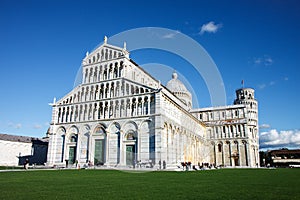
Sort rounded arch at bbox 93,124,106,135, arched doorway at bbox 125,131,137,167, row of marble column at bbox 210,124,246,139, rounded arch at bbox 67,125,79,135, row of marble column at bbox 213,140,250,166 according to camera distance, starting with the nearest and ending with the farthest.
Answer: arched doorway at bbox 125,131,137,167 < rounded arch at bbox 93,124,106,135 < rounded arch at bbox 67,125,79,135 < row of marble column at bbox 213,140,250,166 < row of marble column at bbox 210,124,246,139

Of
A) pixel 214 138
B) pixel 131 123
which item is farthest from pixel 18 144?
pixel 214 138

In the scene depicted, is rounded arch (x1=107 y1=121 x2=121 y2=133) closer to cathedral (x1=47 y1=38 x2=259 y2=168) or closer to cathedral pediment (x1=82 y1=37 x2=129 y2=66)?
cathedral (x1=47 y1=38 x2=259 y2=168)

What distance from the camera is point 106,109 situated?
3991 cm

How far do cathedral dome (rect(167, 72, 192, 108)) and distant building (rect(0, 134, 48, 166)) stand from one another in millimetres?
37456

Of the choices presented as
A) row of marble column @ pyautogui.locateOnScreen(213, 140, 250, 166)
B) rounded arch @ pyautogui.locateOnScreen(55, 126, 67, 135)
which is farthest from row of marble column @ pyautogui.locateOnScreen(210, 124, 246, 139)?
rounded arch @ pyautogui.locateOnScreen(55, 126, 67, 135)

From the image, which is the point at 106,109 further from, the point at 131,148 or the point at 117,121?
the point at 131,148

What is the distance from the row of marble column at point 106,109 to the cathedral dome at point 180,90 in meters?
34.3

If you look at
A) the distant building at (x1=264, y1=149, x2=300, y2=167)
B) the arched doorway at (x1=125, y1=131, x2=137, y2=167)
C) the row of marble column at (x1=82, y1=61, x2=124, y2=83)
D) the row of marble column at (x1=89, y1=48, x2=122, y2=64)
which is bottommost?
the distant building at (x1=264, y1=149, x2=300, y2=167)

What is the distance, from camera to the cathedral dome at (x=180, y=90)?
233 ft

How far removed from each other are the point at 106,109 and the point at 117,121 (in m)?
3.30

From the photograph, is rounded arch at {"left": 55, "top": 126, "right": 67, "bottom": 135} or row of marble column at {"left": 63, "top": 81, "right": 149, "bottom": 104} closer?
row of marble column at {"left": 63, "top": 81, "right": 149, "bottom": 104}

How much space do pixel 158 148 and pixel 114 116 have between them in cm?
964

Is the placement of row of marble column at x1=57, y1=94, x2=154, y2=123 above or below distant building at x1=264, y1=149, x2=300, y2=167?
above

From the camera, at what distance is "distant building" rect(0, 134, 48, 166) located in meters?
46.8
